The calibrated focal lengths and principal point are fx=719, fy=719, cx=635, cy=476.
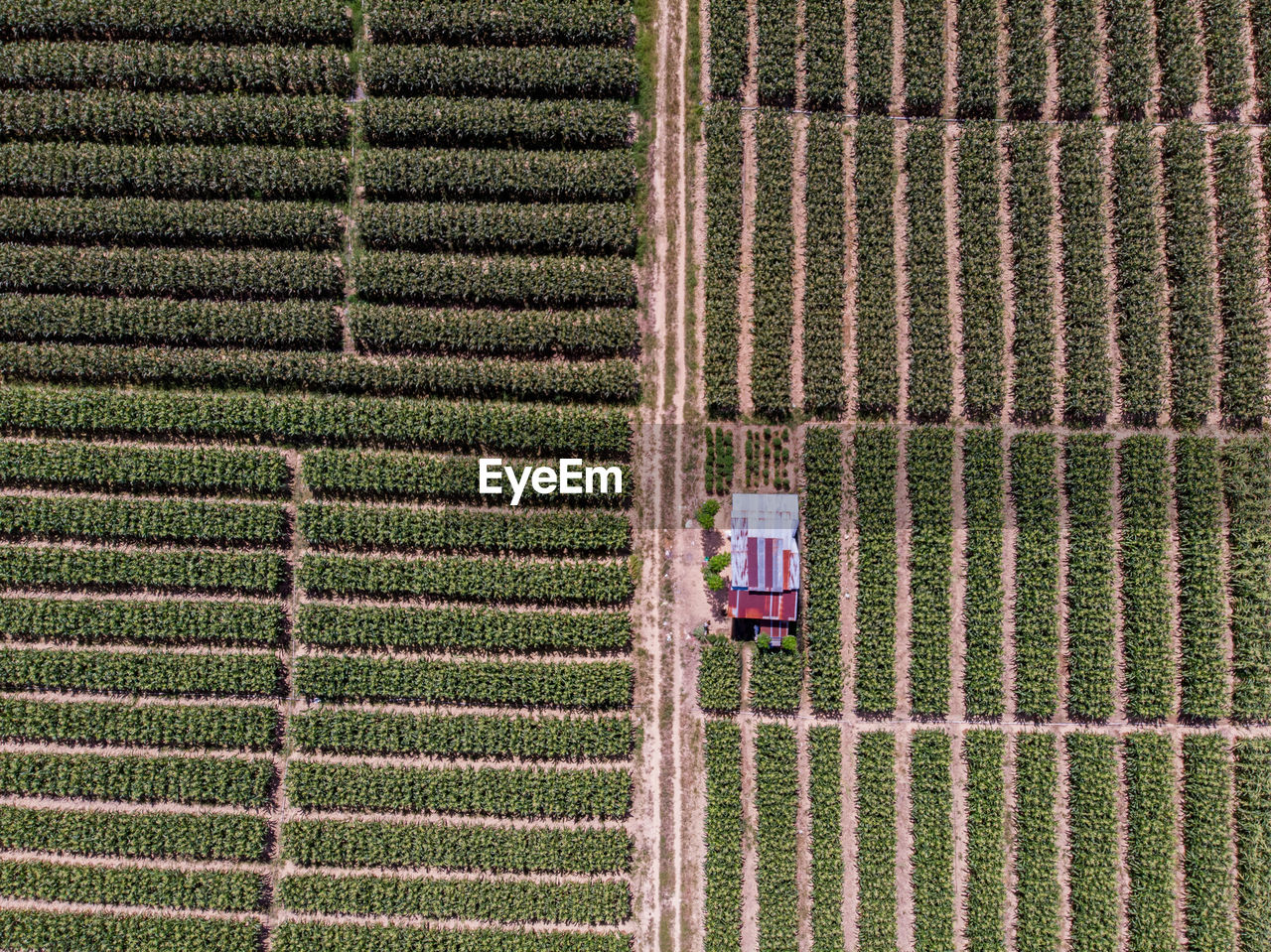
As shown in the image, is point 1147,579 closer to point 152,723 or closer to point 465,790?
point 465,790

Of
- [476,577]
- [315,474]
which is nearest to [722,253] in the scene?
[476,577]

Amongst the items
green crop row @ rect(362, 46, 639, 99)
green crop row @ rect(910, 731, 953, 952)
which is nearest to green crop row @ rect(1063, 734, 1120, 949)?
green crop row @ rect(910, 731, 953, 952)

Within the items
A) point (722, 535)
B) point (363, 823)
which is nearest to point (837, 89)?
point (722, 535)

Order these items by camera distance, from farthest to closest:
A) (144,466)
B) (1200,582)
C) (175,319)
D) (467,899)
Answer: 1. (175,319)
2. (144,466)
3. (1200,582)
4. (467,899)

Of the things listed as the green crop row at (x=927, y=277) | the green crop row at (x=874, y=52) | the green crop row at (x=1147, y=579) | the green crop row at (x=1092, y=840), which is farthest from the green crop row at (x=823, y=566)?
the green crop row at (x=874, y=52)

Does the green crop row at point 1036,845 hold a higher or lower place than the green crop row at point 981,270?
lower

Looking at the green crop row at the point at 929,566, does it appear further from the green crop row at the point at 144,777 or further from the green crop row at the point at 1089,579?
the green crop row at the point at 144,777

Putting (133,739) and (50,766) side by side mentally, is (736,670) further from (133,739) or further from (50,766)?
(50,766)
